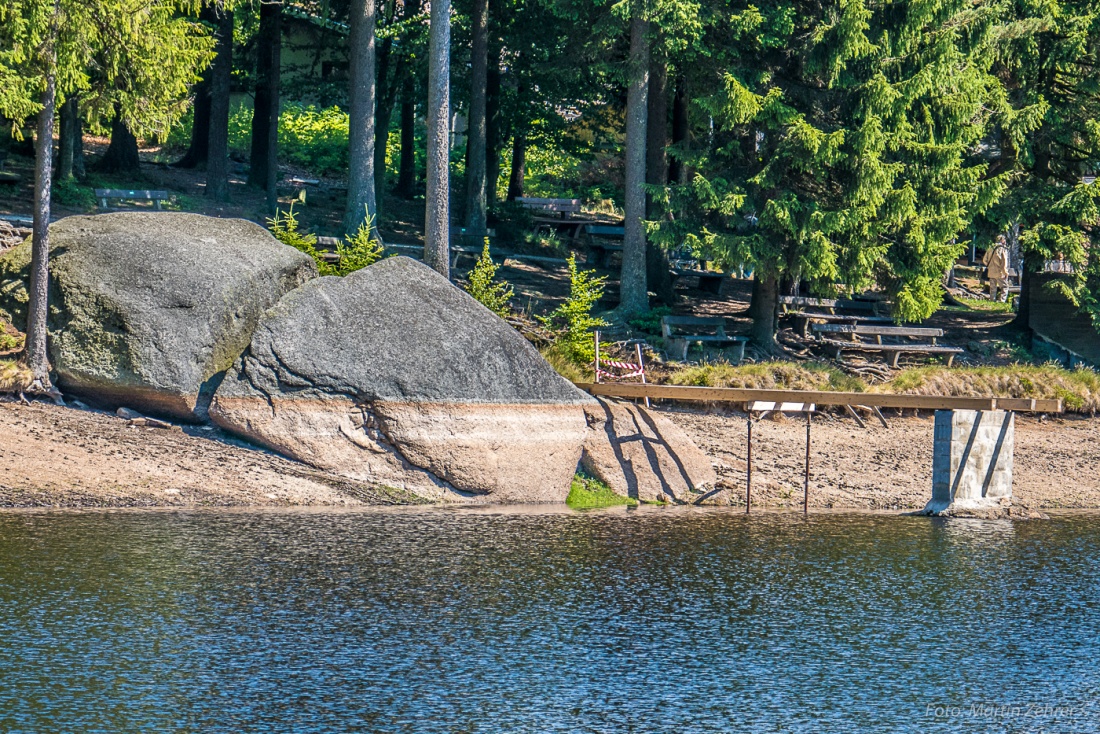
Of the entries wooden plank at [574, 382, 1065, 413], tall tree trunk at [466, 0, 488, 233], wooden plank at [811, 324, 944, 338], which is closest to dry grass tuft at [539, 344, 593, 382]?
wooden plank at [574, 382, 1065, 413]

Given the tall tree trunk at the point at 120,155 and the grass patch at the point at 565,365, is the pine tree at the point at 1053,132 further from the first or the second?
the tall tree trunk at the point at 120,155

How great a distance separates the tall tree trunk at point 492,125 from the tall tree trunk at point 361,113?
552 centimetres

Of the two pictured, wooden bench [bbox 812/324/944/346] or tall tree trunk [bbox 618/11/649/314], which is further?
wooden bench [bbox 812/324/944/346]

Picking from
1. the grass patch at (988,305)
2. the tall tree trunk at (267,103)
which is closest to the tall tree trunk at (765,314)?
the grass patch at (988,305)

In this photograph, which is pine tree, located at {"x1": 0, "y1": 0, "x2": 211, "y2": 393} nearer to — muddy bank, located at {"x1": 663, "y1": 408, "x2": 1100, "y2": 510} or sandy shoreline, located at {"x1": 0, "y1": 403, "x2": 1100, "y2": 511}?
sandy shoreline, located at {"x1": 0, "y1": 403, "x2": 1100, "y2": 511}

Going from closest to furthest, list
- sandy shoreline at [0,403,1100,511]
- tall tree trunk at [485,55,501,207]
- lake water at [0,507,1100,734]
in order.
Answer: lake water at [0,507,1100,734], sandy shoreline at [0,403,1100,511], tall tree trunk at [485,55,501,207]

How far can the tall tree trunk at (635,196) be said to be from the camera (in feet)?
84.6

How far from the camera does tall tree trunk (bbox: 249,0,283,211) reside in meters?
30.4

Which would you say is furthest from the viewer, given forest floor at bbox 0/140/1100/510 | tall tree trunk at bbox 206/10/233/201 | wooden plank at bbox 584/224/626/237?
wooden plank at bbox 584/224/626/237

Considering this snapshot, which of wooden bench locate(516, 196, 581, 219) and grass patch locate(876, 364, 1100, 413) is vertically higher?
wooden bench locate(516, 196, 581, 219)

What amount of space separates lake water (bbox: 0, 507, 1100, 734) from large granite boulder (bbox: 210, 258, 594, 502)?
1.44 metres

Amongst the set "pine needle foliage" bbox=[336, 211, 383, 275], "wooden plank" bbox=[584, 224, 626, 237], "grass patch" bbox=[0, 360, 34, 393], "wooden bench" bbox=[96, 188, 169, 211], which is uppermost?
"wooden bench" bbox=[96, 188, 169, 211]

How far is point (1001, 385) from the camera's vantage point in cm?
2445

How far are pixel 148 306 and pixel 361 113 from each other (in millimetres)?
9792
